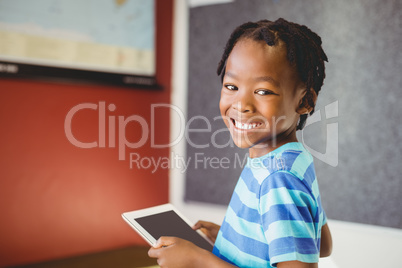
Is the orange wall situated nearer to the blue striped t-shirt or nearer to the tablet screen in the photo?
the tablet screen

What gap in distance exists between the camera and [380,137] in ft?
3.16

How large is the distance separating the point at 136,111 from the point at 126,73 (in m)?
0.15

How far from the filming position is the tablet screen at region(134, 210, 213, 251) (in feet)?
1.98

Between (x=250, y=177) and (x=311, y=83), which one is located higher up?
A: (x=311, y=83)

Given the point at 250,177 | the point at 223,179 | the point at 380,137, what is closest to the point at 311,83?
the point at 250,177

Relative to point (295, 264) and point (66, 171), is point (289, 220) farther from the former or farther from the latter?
point (66, 171)

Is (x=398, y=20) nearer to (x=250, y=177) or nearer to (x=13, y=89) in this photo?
(x=250, y=177)

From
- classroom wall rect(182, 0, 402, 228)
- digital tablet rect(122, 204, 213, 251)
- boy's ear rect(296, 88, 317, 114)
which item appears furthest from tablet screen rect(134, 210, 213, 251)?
classroom wall rect(182, 0, 402, 228)

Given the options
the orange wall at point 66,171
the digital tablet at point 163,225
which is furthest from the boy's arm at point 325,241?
the orange wall at point 66,171

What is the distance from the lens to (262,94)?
0.49 m

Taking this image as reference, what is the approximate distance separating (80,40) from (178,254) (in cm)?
89

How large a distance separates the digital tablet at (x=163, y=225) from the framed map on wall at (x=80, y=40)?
2.16ft

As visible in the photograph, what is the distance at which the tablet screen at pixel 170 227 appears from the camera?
0.60m

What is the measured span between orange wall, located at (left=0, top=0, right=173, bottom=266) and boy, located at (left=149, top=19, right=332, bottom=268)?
71 cm
